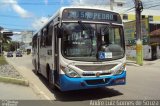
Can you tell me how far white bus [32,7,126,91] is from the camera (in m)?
10.2

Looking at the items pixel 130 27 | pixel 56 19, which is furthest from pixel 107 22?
pixel 130 27

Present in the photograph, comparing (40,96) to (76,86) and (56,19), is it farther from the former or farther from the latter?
(56,19)

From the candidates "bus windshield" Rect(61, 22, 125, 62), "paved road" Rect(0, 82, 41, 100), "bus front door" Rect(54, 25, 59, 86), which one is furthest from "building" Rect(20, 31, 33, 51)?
"bus windshield" Rect(61, 22, 125, 62)

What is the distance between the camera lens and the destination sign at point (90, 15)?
34.8ft

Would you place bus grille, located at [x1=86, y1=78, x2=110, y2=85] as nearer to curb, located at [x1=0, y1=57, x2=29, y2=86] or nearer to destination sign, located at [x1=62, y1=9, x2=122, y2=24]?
destination sign, located at [x1=62, y1=9, x2=122, y2=24]

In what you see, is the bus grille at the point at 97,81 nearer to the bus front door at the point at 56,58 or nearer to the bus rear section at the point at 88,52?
the bus rear section at the point at 88,52

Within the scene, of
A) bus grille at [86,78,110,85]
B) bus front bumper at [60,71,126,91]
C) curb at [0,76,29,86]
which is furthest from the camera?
curb at [0,76,29,86]

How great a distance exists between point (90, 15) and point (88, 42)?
987 mm

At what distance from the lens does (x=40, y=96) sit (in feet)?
37.7

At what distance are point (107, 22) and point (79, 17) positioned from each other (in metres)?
1.01

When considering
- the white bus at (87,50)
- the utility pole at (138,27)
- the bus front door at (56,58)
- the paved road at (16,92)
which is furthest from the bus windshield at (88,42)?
the utility pole at (138,27)

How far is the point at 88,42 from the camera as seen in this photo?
1044 centimetres

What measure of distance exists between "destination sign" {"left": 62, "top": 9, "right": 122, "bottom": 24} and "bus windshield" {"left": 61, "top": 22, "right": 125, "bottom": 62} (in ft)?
0.76

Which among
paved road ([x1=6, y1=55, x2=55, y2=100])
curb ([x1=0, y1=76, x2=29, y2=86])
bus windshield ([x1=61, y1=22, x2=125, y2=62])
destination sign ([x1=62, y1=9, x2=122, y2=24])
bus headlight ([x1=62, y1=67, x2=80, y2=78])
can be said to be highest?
destination sign ([x1=62, y1=9, x2=122, y2=24])
